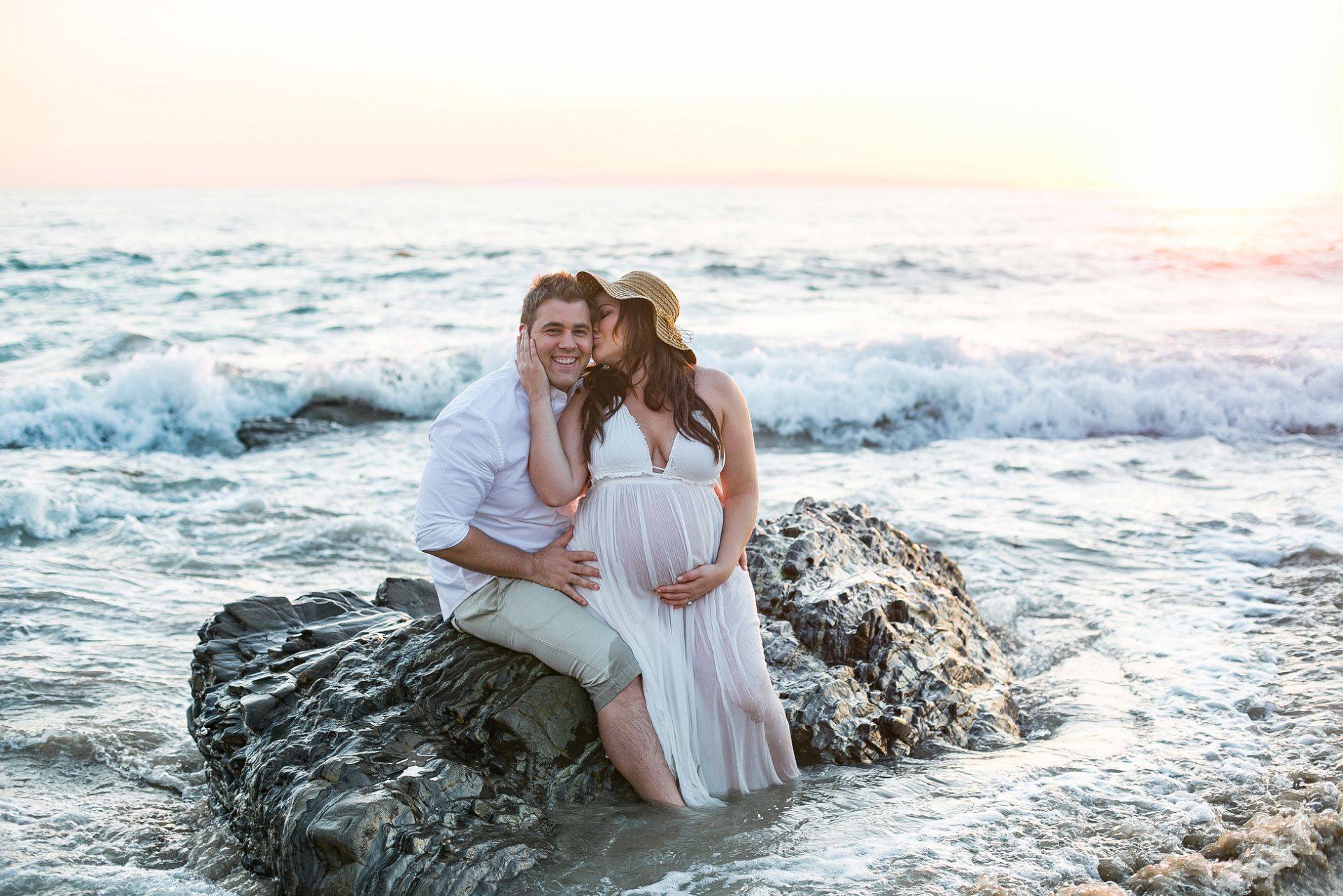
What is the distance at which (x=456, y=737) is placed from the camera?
156 inches

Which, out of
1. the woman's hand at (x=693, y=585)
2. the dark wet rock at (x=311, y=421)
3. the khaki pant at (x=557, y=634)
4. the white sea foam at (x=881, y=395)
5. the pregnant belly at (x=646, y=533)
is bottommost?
the dark wet rock at (x=311, y=421)

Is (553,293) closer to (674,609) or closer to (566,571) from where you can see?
(566,571)

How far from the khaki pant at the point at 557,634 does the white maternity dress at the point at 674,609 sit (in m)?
0.09

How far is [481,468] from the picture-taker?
156 inches

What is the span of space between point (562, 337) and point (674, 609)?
117cm

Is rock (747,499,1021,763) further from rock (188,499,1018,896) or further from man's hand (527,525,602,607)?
man's hand (527,525,602,607)

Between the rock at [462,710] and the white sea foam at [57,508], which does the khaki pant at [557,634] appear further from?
the white sea foam at [57,508]

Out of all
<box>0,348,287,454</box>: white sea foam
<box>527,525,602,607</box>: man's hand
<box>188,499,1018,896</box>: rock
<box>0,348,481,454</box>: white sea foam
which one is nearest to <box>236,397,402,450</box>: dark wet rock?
<box>0,348,481,454</box>: white sea foam

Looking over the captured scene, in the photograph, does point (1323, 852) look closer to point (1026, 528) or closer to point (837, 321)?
point (1026, 528)

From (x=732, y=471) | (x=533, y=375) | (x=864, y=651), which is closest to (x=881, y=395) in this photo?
(x=864, y=651)

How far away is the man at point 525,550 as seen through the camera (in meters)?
3.94

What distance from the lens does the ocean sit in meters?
3.97

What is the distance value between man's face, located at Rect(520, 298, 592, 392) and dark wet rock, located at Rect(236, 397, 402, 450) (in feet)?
33.3

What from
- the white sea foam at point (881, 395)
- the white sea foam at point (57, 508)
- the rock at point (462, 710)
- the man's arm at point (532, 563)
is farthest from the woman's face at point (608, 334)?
the white sea foam at point (881, 395)
